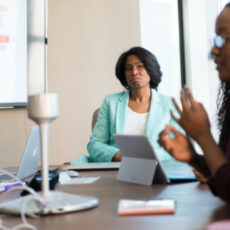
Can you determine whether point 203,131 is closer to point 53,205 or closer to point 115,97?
point 53,205

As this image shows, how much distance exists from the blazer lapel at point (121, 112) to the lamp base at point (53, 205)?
1839 millimetres

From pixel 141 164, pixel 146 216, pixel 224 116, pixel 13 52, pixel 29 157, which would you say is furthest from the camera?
pixel 13 52

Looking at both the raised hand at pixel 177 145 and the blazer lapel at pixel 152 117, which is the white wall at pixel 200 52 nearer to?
the blazer lapel at pixel 152 117

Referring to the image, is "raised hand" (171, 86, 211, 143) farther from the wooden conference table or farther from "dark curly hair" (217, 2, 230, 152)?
"dark curly hair" (217, 2, 230, 152)

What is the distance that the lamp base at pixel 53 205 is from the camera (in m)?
1.09

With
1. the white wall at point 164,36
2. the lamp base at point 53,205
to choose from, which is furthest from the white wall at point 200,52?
the lamp base at point 53,205

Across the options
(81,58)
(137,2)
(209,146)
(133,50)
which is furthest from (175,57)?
(209,146)

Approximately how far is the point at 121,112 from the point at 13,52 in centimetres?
130

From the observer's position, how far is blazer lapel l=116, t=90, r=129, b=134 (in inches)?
119

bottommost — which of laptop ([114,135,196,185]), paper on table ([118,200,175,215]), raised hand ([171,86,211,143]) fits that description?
paper on table ([118,200,175,215])

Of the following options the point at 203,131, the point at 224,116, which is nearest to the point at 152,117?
the point at 224,116

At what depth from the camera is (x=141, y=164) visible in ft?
5.27

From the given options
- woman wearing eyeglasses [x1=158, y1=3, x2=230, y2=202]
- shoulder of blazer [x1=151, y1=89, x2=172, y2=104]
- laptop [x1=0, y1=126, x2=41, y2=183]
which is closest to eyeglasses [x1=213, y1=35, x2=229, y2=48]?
woman wearing eyeglasses [x1=158, y1=3, x2=230, y2=202]

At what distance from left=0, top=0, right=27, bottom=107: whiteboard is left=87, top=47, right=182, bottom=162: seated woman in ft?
3.21
